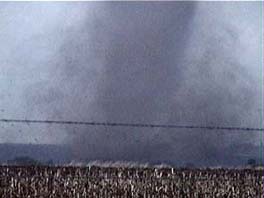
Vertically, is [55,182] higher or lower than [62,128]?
lower

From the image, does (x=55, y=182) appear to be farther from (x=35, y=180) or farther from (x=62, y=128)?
(x=62, y=128)

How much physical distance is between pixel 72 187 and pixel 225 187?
3392 millimetres

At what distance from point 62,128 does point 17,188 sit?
74.1 feet

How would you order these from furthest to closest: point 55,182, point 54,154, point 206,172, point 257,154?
point 257,154 < point 54,154 < point 206,172 < point 55,182

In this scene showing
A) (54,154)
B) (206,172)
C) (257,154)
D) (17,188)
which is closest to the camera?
(17,188)

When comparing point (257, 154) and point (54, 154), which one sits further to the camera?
point (257, 154)

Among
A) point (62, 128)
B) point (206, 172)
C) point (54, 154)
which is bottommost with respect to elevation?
point (206, 172)

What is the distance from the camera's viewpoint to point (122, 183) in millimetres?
13094

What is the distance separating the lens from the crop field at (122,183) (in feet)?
39.5

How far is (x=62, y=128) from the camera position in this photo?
34.5 m

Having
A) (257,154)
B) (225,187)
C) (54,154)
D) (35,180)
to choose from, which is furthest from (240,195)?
(257,154)

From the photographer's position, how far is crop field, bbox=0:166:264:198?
1204cm

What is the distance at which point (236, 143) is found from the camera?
35.4 m

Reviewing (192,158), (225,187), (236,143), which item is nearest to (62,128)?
(192,158)
